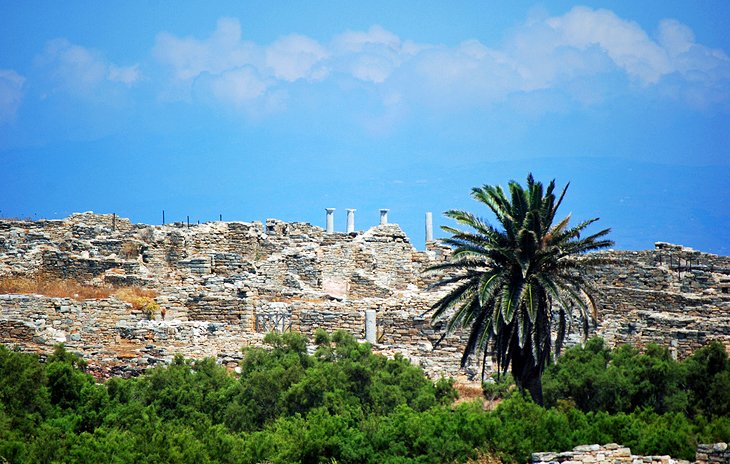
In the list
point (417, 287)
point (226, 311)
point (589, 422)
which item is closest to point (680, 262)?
point (417, 287)

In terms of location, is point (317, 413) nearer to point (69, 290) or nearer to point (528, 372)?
point (528, 372)

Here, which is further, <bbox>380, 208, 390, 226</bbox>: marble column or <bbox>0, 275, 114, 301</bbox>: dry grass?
<bbox>380, 208, 390, 226</bbox>: marble column

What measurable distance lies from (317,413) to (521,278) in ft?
20.8

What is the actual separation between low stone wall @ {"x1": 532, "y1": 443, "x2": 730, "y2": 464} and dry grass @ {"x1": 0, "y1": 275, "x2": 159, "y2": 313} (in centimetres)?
1854

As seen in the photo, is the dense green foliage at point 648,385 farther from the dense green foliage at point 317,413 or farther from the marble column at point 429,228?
the marble column at point 429,228

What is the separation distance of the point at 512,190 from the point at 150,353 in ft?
38.3

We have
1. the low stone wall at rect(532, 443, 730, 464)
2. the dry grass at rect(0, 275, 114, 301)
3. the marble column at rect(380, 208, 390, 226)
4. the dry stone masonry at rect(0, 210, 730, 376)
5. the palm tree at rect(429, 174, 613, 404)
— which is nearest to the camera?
the low stone wall at rect(532, 443, 730, 464)

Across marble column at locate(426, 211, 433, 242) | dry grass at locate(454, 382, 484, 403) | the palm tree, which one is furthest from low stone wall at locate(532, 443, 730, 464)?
marble column at locate(426, 211, 433, 242)

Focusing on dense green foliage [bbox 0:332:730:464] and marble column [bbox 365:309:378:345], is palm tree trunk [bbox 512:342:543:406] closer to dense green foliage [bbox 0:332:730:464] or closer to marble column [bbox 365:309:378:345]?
dense green foliage [bbox 0:332:730:464]

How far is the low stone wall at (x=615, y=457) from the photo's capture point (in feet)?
95.1

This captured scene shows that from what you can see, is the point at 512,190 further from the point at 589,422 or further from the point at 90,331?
the point at 90,331

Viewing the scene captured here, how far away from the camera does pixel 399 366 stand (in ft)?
122

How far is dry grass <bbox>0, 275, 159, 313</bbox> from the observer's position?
149 feet

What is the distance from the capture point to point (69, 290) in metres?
46.8
